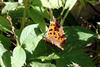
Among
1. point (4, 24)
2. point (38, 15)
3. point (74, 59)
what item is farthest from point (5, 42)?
point (74, 59)

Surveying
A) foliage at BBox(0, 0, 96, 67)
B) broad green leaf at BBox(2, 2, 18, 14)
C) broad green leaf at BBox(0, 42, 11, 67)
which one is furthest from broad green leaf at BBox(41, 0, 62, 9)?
broad green leaf at BBox(0, 42, 11, 67)

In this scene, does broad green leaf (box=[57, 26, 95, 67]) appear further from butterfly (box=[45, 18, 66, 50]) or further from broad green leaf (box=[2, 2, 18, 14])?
broad green leaf (box=[2, 2, 18, 14])

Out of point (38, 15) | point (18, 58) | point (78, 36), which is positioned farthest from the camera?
point (78, 36)

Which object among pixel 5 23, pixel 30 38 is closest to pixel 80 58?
pixel 30 38

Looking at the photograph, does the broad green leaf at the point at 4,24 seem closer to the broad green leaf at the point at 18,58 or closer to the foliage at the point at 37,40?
the foliage at the point at 37,40

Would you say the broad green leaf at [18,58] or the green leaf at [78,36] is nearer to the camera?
the broad green leaf at [18,58]

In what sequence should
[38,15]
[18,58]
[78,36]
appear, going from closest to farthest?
[18,58], [38,15], [78,36]

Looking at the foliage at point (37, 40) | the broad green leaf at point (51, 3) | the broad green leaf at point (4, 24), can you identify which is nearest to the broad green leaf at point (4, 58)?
the foliage at point (37, 40)

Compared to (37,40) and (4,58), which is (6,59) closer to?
(4,58)
